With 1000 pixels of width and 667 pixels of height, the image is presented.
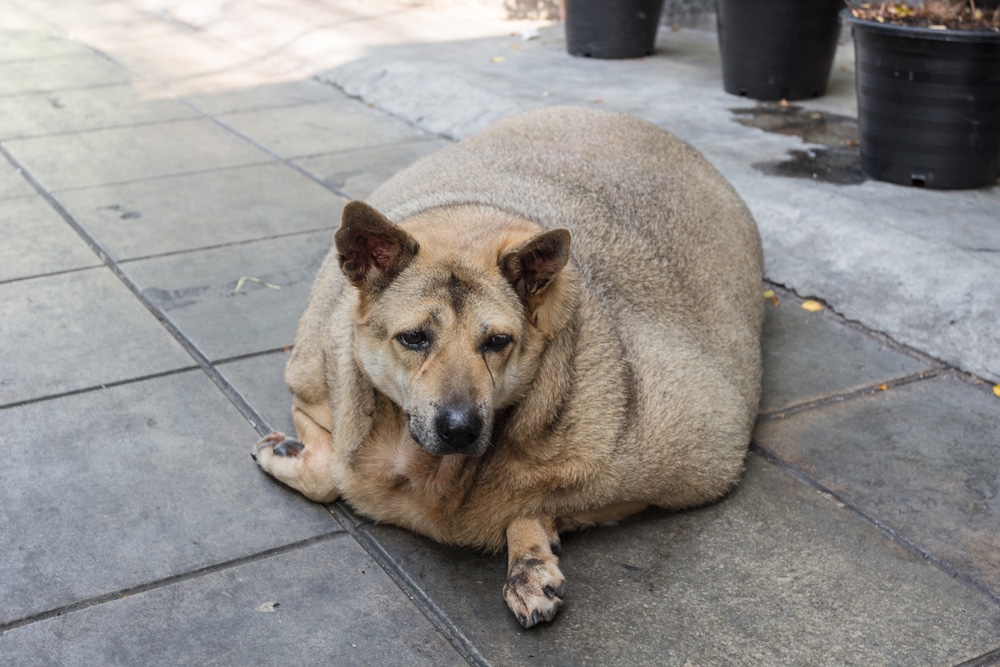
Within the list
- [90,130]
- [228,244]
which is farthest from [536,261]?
[90,130]

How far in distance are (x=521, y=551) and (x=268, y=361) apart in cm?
192

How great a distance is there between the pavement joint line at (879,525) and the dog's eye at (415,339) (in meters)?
1.62

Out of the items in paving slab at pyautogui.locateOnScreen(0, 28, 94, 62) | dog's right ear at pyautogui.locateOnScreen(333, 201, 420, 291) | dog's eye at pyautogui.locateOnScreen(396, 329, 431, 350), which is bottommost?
dog's eye at pyautogui.locateOnScreen(396, 329, 431, 350)

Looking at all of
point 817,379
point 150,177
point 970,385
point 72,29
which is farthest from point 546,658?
point 72,29

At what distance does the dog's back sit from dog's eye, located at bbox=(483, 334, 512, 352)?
0.42 meters

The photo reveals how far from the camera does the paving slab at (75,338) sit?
4.75 meters

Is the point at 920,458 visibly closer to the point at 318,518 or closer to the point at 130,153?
the point at 318,518

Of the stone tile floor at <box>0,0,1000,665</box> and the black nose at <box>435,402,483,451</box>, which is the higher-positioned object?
the black nose at <box>435,402,483,451</box>

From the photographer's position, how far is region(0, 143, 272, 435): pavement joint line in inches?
178

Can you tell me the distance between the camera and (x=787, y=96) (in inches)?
328

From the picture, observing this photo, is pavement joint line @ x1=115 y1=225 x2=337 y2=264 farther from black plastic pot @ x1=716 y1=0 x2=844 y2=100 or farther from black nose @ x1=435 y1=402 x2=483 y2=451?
black plastic pot @ x1=716 y1=0 x2=844 y2=100

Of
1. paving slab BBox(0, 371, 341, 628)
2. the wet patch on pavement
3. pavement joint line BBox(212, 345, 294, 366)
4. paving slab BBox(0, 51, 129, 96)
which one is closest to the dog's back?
pavement joint line BBox(212, 345, 294, 366)

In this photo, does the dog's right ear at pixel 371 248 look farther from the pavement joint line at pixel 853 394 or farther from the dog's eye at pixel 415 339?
the pavement joint line at pixel 853 394

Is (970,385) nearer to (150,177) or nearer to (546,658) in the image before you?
(546,658)
